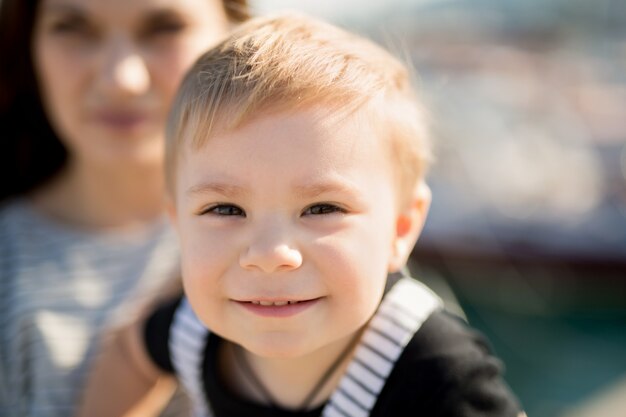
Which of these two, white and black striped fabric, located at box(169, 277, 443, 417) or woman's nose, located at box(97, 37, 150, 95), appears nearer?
white and black striped fabric, located at box(169, 277, 443, 417)

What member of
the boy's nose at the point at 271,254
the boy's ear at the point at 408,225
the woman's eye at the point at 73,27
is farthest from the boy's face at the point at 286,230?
the woman's eye at the point at 73,27

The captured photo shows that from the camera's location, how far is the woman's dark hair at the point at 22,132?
211 centimetres

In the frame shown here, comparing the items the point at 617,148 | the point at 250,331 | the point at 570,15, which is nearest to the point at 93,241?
the point at 250,331

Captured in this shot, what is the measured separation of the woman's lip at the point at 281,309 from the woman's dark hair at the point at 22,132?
121 centimetres

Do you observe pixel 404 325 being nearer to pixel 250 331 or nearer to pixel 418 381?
pixel 418 381

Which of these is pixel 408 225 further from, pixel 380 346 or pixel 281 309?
pixel 281 309

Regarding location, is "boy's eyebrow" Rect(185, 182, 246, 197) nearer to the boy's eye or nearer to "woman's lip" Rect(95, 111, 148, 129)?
the boy's eye

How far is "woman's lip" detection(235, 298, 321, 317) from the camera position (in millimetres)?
1205

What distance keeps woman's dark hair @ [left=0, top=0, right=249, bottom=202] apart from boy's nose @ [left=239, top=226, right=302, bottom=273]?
120cm

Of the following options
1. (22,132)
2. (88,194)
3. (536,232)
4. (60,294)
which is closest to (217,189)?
(60,294)

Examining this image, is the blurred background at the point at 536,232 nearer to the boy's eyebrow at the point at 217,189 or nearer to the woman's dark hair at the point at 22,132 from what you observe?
the woman's dark hair at the point at 22,132

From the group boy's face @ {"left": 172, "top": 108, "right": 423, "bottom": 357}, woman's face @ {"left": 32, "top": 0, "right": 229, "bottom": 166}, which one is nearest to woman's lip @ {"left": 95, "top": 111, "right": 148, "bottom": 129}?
woman's face @ {"left": 32, "top": 0, "right": 229, "bottom": 166}

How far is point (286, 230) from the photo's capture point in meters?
1.18

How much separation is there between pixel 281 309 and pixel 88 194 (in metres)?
1.05
